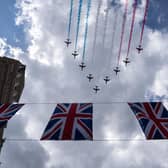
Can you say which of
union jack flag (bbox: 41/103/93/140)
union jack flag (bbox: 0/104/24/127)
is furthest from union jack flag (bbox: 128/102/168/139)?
union jack flag (bbox: 0/104/24/127)

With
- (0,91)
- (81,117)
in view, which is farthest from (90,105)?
(0,91)

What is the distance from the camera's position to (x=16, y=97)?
254ft

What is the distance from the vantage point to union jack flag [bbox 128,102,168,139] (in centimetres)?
2186

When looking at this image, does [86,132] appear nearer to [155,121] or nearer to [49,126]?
[49,126]

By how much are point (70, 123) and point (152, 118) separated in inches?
235

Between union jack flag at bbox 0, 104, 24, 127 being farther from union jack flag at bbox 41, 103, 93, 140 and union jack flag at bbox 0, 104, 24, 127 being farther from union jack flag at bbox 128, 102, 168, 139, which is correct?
union jack flag at bbox 128, 102, 168, 139

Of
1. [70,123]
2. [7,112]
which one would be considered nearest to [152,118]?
[70,123]

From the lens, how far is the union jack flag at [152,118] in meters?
21.9

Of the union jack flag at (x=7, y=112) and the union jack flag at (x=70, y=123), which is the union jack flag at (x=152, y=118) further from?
the union jack flag at (x=7, y=112)

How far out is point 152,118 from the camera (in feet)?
76.9

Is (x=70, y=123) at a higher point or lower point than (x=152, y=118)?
lower

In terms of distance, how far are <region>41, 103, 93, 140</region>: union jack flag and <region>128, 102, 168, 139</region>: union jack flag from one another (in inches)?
140

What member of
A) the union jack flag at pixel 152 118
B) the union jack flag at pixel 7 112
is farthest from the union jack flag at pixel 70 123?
the union jack flag at pixel 152 118

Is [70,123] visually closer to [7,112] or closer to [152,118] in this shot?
[7,112]
